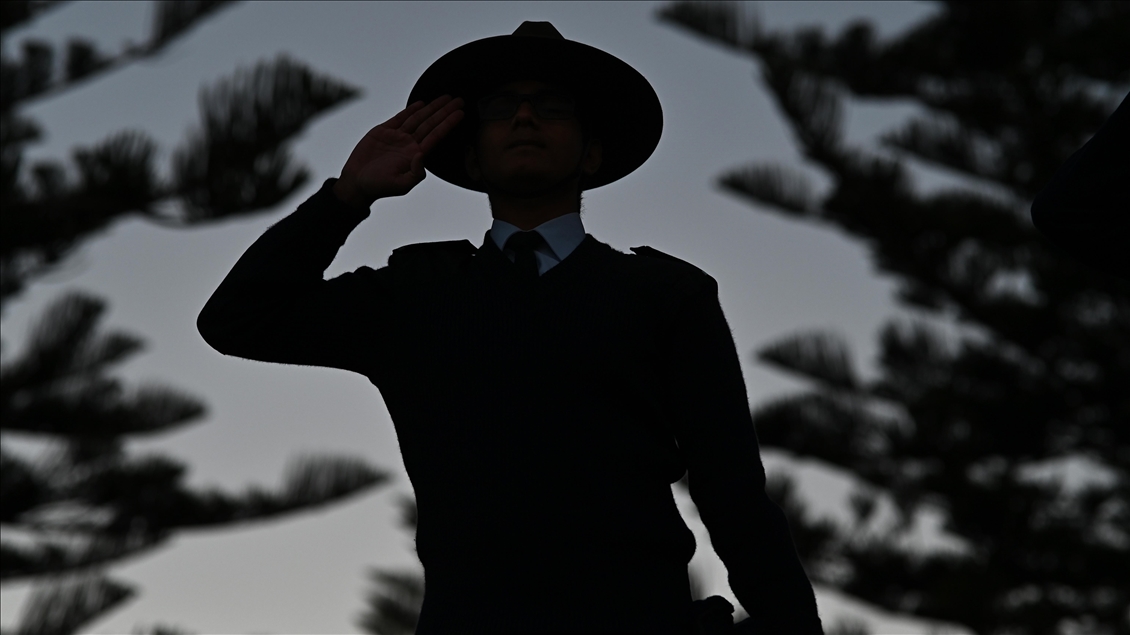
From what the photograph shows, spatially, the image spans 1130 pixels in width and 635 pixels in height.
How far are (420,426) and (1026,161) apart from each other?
9.04 m

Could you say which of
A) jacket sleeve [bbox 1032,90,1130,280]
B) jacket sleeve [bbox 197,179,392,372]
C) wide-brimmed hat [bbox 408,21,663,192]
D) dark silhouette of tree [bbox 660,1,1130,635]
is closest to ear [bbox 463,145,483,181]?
wide-brimmed hat [bbox 408,21,663,192]

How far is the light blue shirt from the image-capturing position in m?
→ 1.96

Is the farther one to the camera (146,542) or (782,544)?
(146,542)

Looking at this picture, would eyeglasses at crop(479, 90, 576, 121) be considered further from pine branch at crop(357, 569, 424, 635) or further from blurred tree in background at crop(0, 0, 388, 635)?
pine branch at crop(357, 569, 424, 635)

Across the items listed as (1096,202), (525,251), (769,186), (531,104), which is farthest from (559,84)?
(769,186)

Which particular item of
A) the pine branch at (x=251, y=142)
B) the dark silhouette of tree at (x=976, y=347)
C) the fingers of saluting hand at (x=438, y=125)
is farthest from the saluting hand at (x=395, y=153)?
the dark silhouette of tree at (x=976, y=347)

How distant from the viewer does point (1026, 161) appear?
993cm

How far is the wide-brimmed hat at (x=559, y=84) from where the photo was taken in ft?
6.82

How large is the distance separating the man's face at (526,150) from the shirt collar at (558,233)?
62 millimetres

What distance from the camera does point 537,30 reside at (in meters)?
2.15

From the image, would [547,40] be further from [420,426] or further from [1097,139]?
[1097,139]

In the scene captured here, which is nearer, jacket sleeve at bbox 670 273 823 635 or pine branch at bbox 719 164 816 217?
jacket sleeve at bbox 670 273 823 635

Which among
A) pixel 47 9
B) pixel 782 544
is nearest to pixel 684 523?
pixel 782 544

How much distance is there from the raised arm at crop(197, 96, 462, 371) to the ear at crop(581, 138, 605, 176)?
279 mm
